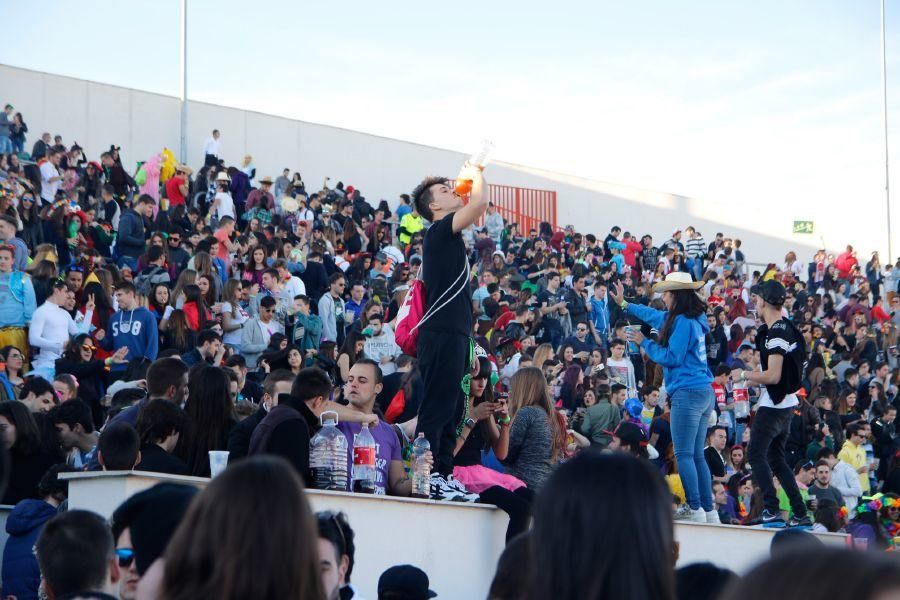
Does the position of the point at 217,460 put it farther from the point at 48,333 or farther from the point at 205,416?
the point at 48,333

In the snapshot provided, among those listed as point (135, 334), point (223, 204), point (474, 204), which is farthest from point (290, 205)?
point (474, 204)

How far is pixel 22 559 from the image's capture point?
232 inches

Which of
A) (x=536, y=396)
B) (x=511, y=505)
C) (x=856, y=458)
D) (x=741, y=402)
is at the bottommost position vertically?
(x=856, y=458)

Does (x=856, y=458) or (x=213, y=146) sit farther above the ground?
(x=213, y=146)

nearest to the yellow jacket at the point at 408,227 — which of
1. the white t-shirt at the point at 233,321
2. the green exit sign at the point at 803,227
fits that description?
the white t-shirt at the point at 233,321

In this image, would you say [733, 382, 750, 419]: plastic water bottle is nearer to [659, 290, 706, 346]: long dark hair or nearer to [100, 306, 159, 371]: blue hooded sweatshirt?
[659, 290, 706, 346]: long dark hair

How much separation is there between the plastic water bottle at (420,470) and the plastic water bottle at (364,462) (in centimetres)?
29

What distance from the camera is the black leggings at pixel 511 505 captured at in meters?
7.33

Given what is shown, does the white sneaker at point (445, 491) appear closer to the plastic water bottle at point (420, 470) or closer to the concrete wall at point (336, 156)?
the plastic water bottle at point (420, 470)

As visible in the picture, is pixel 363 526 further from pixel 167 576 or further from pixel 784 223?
pixel 784 223

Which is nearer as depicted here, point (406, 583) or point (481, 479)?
point (406, 583)

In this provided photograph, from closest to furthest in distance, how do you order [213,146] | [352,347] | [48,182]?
[352,347] → [48,182] → [213,146]

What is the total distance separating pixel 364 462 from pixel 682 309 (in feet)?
10.2

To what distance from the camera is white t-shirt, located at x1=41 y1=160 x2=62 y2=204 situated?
18438mm
